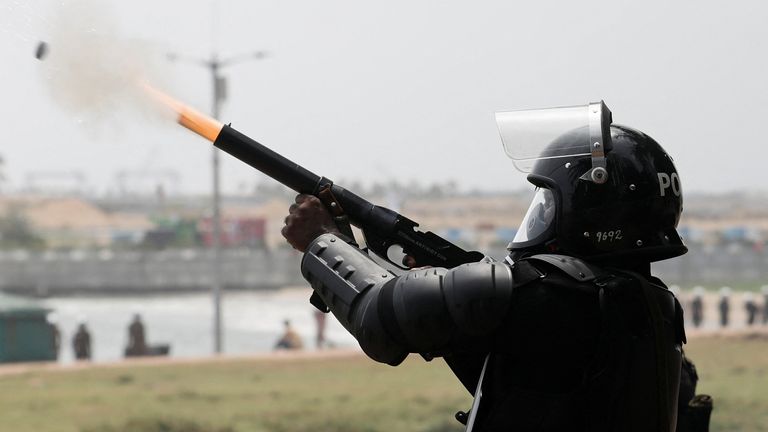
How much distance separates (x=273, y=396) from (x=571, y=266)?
15.1 meters

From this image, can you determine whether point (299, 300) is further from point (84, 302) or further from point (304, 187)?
point (304, 187)

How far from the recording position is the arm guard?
252cm

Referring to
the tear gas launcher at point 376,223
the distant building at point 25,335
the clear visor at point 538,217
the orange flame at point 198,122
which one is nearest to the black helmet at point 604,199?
the clear visor at point 538,217

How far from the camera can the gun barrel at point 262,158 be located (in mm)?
3428

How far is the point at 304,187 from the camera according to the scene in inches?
133

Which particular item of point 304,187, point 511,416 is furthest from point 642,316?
point 304,187

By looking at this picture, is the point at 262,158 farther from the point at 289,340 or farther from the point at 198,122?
the point at 289,340

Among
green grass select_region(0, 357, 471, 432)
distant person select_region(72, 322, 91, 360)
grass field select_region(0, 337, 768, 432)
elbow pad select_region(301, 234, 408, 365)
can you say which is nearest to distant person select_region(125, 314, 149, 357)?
distant person select_region(72, 322, 91, 360)

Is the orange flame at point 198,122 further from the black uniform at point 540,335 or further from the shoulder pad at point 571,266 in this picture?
the shoulder pad at point 571,266

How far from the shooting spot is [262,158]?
3549 millimetres

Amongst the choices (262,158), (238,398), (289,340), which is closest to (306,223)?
(262,158)

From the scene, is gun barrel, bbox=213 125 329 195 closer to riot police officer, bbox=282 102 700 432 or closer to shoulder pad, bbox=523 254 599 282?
riot police officer, bbox=282 102 700 432

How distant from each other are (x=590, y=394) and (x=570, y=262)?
11.1 inches

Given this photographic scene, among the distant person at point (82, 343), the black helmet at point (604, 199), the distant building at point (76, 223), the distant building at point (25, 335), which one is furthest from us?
the distant building at point (76, 223)
